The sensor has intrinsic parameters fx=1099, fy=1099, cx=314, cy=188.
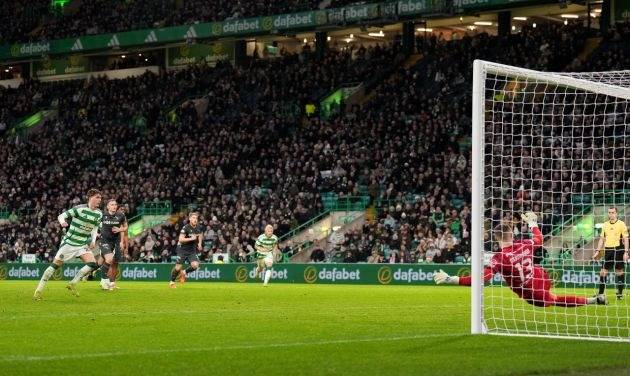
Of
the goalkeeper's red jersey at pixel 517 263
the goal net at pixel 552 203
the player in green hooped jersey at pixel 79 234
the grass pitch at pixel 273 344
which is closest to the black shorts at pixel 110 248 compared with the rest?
the player in green hooped jersey at pixel 79 234

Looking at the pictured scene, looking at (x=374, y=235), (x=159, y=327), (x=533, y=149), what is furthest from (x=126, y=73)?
(x=159, y=327)

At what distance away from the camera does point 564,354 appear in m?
11.6

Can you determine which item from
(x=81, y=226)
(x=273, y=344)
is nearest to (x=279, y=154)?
(x=81, y=226)

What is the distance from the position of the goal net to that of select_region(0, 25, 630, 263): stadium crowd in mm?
1836

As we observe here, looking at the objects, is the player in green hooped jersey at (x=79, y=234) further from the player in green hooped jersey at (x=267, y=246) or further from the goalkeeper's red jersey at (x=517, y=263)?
the player in green hooped jersey at (x=267, y=246)

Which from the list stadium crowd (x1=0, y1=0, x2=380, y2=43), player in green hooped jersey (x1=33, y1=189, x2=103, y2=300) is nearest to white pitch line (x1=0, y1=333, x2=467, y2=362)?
player in green hooped jersey (x1=33, y1=189, x2=103, y2=300)

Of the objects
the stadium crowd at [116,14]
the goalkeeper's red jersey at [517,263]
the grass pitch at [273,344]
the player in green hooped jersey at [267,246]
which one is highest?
the stadium crowd at [116,14]

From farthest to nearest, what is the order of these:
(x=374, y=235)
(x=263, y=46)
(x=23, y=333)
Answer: (x=263, y=46) < (x=374, y=235) < (x=23, y=333)

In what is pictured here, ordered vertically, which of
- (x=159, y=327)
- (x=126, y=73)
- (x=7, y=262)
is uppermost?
(x=126, y=73)

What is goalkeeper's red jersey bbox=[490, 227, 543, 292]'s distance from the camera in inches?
596

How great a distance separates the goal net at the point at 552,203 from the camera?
14000 mm

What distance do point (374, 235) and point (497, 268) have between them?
23.9 meters

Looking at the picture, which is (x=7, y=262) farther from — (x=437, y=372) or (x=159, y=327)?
(x=437, y=372)

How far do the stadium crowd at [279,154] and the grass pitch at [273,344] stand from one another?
1549 centimetres
